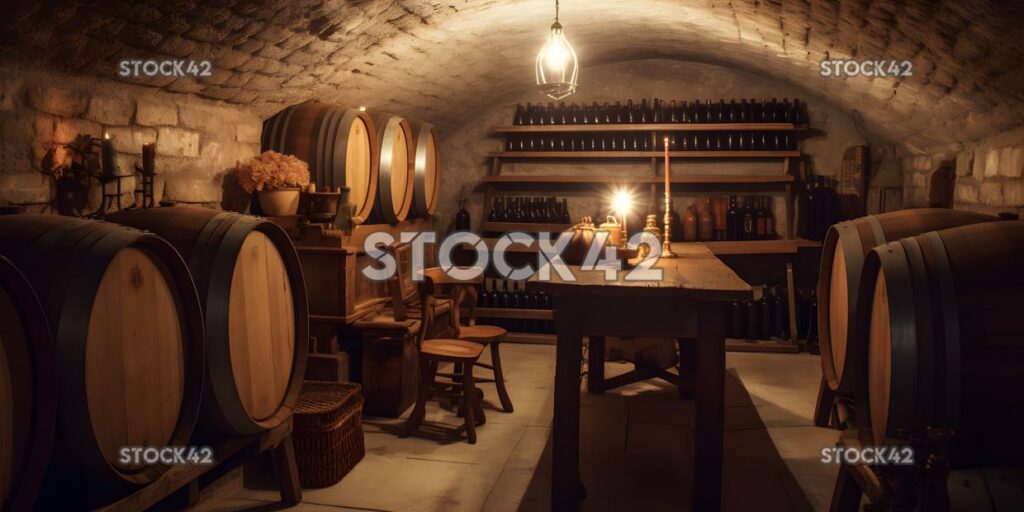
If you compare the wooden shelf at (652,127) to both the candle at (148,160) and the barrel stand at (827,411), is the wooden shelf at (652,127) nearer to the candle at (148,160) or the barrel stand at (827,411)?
the barrel stand at (827,411)

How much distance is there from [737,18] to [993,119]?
1.41 metres

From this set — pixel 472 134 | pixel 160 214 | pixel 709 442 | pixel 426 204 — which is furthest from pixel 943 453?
pixel 472 134

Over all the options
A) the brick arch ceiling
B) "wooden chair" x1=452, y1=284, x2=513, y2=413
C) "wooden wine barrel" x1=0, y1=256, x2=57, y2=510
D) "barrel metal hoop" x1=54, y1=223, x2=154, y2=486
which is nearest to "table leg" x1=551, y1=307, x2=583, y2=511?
"wooden chair" x1=452, y1=284, x2=513, y2=413

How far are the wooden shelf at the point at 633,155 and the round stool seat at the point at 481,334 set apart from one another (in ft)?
8.25

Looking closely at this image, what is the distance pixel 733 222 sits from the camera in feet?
20.9

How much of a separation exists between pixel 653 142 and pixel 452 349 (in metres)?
3.30

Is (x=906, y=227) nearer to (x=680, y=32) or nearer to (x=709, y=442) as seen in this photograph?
(x=709, y=442)

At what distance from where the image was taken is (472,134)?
706 cm

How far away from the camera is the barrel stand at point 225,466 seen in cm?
220

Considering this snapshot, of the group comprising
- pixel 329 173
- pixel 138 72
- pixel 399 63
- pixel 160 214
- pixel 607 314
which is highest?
pixel 399 63

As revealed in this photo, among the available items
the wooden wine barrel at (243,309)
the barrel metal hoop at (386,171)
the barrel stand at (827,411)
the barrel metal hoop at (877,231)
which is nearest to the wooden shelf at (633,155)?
the barrel metal hoop at (386,171)

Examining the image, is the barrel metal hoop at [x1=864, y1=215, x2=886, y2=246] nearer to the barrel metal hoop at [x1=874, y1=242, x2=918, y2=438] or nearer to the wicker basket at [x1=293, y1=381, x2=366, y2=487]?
the barrel metal hoop at [x1=874, y1=242, x2=918, y2=438]

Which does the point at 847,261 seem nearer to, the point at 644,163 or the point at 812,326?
the point at 812,326

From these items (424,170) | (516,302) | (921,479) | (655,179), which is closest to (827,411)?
(921,479)
